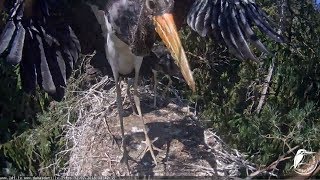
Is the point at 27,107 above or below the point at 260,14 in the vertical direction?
below

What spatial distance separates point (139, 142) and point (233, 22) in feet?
2.89

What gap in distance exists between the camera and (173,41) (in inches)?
123

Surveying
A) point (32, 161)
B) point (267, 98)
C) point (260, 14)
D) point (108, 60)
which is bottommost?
point (32, 161)

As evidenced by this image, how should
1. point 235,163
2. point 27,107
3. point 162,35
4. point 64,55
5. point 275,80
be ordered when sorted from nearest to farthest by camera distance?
point 162,35, point 64,55, point 235,163, point 275,80, point 27,107

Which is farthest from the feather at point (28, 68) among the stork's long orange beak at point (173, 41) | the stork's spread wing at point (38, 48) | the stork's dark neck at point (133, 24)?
the stork's long orange beak at point (173, 41)

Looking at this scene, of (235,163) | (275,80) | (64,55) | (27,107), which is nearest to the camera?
(64,55)

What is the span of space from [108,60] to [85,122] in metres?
0.39

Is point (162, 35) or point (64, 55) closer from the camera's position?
point (162, 35)

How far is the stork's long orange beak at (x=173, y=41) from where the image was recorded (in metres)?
2.98

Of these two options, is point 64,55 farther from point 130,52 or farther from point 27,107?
point 27,107

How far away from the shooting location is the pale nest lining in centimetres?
376

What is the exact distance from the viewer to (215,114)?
4258 mm

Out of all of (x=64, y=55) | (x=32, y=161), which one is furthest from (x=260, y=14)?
(x=32, y=161)

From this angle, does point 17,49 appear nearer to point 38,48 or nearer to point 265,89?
point 38,48
